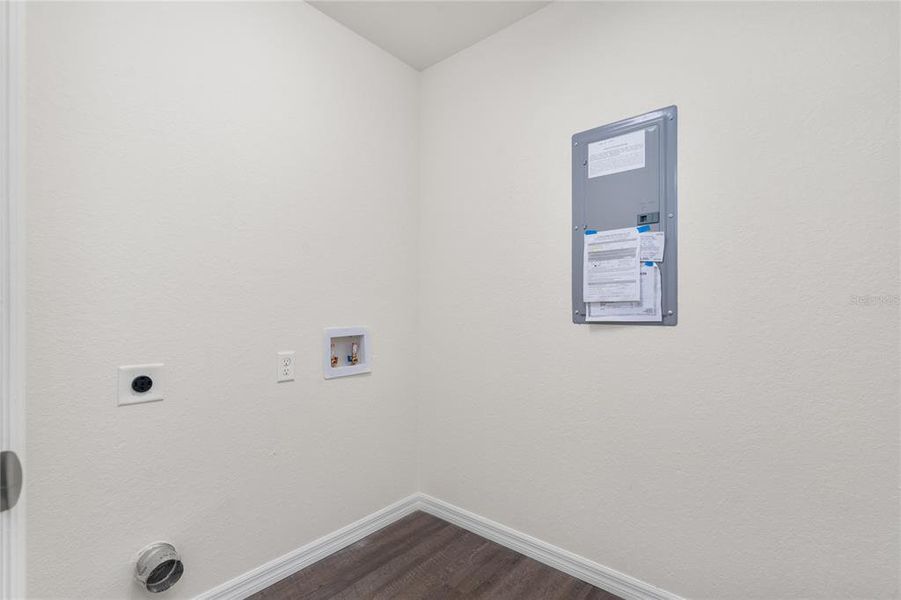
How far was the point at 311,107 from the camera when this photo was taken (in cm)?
185

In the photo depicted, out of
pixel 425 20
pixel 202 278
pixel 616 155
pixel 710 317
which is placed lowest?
pixel 710 317

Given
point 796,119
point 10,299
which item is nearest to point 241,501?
point 10,299

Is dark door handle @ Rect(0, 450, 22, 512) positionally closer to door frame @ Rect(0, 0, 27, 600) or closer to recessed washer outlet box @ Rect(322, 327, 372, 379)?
door frame @ Rect(0, 0, 27, 600)

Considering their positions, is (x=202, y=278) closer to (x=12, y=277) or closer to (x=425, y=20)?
(x=12, y=277)

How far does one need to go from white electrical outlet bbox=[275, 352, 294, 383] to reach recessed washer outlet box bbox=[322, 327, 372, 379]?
0.49 feet

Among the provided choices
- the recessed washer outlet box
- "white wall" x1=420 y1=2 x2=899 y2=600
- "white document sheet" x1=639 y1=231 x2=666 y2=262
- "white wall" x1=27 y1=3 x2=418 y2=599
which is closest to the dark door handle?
"white wall" x1=27 y1=3 x2=418 y2=599

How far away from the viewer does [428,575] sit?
174 centimetres

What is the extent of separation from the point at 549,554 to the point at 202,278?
5.78 feet

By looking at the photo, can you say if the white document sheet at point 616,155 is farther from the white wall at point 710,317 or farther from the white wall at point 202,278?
the white wall at point 202,278

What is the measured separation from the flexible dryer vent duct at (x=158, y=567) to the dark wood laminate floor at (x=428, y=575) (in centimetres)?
36

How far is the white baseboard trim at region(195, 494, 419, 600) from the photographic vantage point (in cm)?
158

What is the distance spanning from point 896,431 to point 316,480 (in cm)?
197

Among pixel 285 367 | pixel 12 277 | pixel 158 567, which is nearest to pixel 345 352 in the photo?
pixel 285 367

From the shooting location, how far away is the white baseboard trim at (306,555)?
62.2 inches
